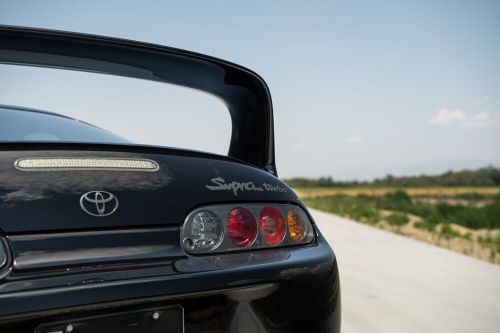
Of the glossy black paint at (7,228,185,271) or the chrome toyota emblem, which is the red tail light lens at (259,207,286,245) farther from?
the chrome toyota emblem

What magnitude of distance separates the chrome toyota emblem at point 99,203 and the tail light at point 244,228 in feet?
0.75

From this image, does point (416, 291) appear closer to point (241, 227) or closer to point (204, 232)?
point (241, 227)

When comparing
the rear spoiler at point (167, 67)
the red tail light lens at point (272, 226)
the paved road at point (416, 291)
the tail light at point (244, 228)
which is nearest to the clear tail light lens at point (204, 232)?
the tail light at point (244, 228)

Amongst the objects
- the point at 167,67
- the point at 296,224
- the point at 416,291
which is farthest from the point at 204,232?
the point at 416,291

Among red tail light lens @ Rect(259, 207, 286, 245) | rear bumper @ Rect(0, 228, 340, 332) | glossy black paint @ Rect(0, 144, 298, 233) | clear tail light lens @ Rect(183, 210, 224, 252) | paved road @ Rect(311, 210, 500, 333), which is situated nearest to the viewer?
rear bumper @ Rect(0, 228, 340, 332)

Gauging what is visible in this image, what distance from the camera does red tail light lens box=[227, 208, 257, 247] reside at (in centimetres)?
148

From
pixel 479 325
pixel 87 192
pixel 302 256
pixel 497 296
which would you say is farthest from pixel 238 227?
pixel 497 296

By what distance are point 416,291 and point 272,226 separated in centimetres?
319

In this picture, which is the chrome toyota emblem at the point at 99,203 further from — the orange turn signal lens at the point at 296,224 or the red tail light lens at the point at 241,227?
the orange turn signal lens at the point at 296,224

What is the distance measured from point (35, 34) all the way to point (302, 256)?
3.94 ft

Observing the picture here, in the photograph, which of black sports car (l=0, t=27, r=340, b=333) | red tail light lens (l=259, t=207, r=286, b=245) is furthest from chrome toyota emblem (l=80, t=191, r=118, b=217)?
red tail light lens (l=259, t=207, r=286, b=245)

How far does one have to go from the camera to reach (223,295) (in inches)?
51.4

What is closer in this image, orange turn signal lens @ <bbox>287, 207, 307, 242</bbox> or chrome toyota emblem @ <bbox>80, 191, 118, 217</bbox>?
chrome toyota emblem @ <bbox>80, 191, 118, 217</bbox>

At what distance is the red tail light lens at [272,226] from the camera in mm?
1550
